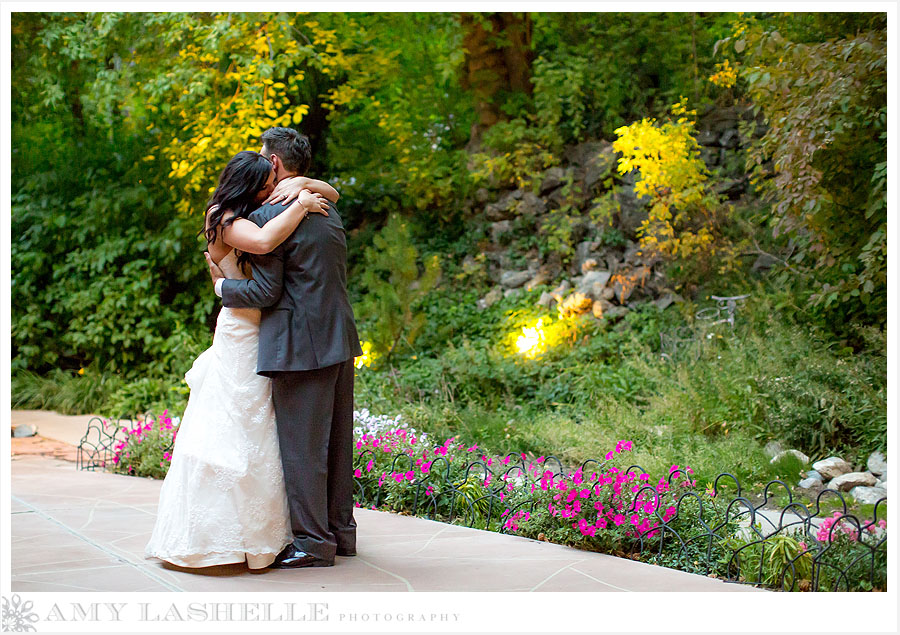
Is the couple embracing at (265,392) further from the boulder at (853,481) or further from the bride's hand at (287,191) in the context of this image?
the boulder at (853,481)

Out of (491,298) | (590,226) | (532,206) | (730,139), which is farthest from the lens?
(532,206)

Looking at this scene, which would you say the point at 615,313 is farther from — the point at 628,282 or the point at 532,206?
the point at 532,206

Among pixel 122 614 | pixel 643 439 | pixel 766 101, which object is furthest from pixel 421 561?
pixel 766 101

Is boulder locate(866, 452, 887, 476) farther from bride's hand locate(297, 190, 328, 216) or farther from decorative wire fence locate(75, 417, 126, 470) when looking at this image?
decorative wire fence locate(75, 417, 126, 470)

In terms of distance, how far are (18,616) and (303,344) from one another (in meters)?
1.32

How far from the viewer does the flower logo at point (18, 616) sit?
2.80m

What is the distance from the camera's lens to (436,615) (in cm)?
286

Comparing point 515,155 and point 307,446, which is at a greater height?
point 515,155

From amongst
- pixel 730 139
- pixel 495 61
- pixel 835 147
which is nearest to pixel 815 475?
pixel 835 147

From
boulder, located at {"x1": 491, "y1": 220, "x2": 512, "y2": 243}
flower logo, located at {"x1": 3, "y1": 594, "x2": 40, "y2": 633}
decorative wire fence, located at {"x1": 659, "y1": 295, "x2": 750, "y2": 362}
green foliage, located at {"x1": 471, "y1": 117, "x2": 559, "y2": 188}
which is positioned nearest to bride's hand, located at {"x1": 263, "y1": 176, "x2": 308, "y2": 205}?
flower logo, located at {"x1": 3, "y1": 594, "x2": 40, "y2": 633}

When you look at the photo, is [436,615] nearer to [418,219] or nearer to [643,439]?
[643,439]

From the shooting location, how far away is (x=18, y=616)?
2.83m

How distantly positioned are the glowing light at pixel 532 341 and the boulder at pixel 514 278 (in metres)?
0.94

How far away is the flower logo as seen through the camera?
280 centimetres
